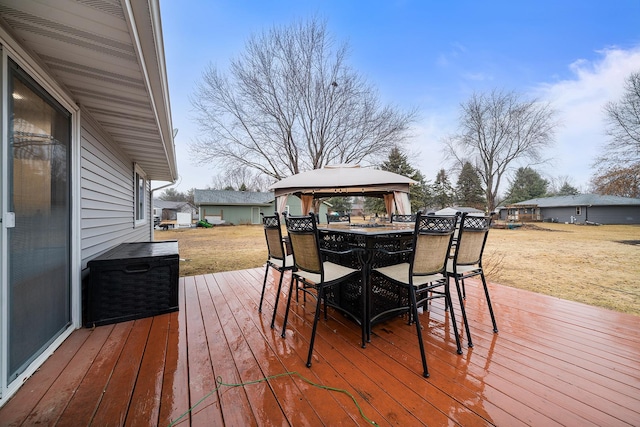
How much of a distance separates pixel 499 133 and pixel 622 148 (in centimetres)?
802

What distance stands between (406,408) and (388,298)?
1283mm

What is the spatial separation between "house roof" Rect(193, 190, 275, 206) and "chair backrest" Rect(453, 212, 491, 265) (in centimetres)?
2246

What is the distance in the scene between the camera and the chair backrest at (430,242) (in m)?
1.87

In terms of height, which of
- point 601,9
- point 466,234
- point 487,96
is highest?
point 487,96

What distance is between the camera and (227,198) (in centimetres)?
2359

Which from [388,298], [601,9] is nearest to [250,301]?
[388,298]

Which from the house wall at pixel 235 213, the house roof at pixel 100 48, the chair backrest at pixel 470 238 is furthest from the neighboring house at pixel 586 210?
the house roof at pixel 100 48

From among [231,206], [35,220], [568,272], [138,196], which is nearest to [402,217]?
[568,272]

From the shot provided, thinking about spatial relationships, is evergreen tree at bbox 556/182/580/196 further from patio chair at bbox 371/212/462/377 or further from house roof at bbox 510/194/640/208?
patio chair at bbox 371/212/462/377

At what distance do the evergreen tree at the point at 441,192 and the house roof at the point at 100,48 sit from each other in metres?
32.2

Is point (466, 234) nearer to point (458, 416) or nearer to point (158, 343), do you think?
point (458, 416)

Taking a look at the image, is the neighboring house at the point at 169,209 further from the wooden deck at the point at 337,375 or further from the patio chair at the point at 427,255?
the patio chair at the point at 427,255

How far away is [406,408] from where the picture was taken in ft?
4.58

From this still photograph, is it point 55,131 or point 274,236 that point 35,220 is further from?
point 274,236
